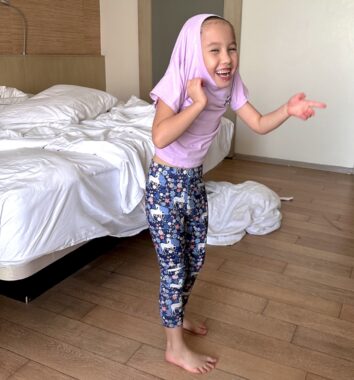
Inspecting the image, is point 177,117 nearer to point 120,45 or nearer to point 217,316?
point 217,316

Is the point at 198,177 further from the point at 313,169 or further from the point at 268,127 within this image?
the point at 313,169

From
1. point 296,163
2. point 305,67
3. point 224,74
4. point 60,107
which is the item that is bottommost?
point 296,163

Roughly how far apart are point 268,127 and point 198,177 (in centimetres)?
26

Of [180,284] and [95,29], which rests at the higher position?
[95,29]

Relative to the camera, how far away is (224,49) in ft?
3.44

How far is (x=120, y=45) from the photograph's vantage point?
4.14 metres

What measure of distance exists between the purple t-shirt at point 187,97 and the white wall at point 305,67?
258 cm

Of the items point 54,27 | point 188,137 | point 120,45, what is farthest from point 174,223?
point 120,45

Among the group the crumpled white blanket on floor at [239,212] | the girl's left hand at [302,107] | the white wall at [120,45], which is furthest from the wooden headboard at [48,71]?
the girl's left hand at [302,107]

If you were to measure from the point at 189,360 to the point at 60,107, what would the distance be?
1.57 metres

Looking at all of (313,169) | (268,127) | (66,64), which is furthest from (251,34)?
(268,127)

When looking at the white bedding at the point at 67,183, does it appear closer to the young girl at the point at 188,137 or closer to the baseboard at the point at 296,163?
the young girl at the point at 188,137

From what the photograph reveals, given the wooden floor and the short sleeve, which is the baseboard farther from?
the short sleeve

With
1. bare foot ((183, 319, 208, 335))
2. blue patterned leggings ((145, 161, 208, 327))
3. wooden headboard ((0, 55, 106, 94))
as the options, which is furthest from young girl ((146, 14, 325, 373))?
wooden headboard ((0, 55, 106, 94))
